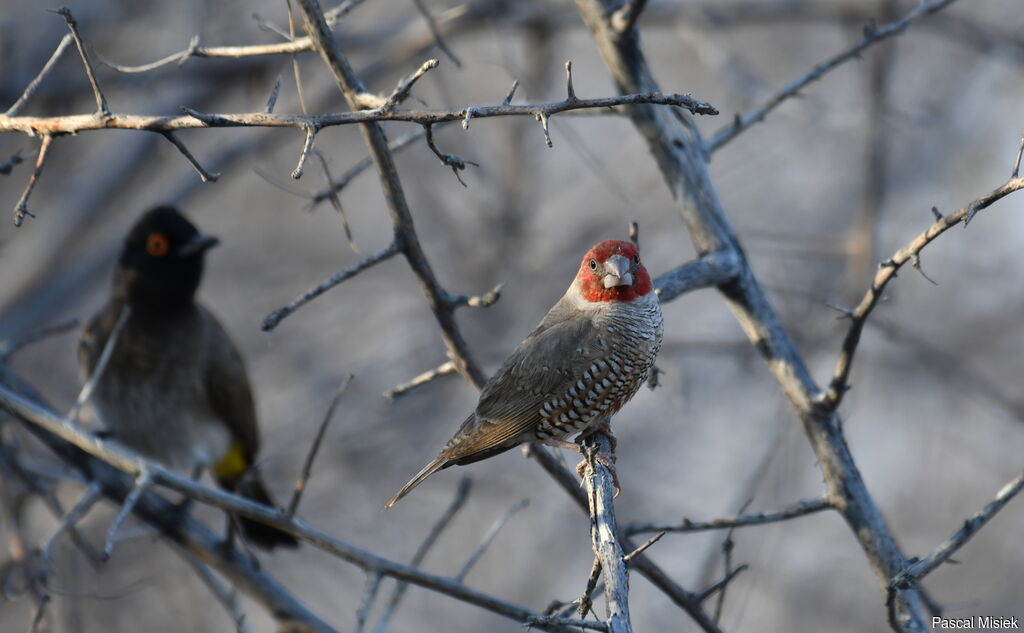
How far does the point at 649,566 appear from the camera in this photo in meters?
3.69

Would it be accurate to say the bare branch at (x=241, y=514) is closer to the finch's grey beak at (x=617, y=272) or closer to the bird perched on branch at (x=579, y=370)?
the bird perched on branch at (x=579, y=370)

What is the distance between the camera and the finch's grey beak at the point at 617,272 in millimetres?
3887

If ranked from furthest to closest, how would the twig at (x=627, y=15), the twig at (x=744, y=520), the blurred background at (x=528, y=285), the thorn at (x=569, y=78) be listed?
the blurred background at (x=528, y=285) < the twig at (x=627, y=15) < the twig at (x=744, y=520) < the thorn at (x=569, y=78)

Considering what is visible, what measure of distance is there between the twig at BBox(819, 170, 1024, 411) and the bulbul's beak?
3.81 metres

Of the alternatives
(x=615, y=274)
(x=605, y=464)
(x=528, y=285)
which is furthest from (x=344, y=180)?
(x=528, y=285)

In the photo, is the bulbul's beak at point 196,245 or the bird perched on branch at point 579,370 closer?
the bird perched on branch at point 579,370

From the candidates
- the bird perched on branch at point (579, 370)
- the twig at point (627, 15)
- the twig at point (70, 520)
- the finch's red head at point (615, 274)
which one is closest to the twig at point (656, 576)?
the bird perched on branch at point (579, 370)

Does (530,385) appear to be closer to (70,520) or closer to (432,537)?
(432,537)

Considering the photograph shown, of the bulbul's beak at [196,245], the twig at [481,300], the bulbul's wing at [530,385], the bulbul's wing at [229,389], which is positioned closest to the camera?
the twig at [481,300]

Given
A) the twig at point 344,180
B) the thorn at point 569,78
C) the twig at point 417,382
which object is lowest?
the twig at point 417,382

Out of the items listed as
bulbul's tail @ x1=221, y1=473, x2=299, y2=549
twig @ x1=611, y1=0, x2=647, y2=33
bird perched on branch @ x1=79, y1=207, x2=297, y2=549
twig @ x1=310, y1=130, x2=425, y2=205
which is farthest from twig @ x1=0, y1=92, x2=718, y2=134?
bulbul's tail @ x1=221, y1=473, x2=299, y2=549

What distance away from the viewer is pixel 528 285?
29.4 ft

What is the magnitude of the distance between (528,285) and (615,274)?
16.6ft

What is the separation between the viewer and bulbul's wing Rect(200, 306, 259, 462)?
21.4ft
